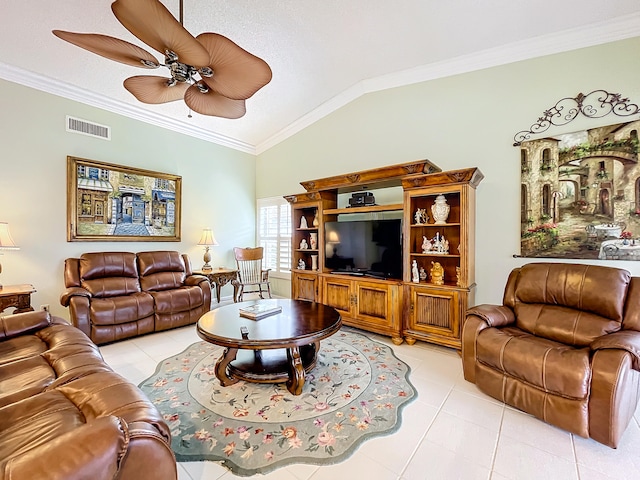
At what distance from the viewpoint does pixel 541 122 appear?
3.08 metres

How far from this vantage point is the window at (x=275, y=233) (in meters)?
5.52

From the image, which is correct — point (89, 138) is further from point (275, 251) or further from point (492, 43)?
point (492, 43)

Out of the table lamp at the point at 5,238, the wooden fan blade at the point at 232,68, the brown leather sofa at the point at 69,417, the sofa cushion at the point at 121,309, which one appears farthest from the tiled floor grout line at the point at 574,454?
the table lamp at the point at 5,238

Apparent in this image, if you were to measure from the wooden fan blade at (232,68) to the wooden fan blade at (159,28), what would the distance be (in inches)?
2.8

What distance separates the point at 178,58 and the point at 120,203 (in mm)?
3198

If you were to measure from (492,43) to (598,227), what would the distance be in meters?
2.20

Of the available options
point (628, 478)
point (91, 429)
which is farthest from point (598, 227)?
point (91, 429)

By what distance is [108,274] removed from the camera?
150 inches

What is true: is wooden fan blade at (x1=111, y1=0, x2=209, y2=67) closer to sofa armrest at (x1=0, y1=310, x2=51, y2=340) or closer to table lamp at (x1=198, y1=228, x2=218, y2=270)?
sofa armrest at (x1=0, y1=310, x2=51, y2=340)

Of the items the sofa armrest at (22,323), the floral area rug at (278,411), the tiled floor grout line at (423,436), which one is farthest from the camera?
the sofa armrest at (22,323)

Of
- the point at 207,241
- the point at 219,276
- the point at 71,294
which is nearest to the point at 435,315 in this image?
the point at 219,276

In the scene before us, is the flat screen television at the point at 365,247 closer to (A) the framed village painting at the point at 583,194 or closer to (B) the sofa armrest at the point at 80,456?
(A) the framed village painting at the point at 583,194

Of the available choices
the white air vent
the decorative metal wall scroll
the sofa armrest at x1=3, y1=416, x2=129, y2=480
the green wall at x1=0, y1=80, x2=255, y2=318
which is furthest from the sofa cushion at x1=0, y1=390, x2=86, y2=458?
the decorative metal wall scroll

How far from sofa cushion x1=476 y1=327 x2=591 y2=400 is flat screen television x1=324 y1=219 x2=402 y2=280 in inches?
54.6
